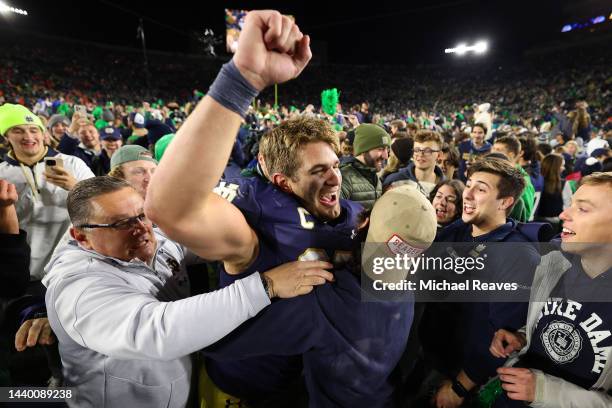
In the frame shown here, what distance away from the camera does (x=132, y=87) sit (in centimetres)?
3425

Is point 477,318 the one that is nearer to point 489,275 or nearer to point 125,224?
point 489,275

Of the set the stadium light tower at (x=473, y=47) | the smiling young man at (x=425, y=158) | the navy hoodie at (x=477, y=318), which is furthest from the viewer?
the stadium light tower at (x=473, y=47)

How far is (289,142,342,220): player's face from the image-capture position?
150 centimetres

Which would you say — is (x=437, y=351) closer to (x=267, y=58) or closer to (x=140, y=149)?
(x=267, y=58)

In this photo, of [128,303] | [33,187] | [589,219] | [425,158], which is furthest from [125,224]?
[425,158]

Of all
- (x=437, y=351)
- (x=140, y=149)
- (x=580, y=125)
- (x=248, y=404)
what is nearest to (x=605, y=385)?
(x=437, y=351)

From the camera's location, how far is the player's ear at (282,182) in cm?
153

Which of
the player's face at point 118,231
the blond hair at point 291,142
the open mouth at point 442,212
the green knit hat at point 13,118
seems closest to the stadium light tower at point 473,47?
the open mouth at point 442,212

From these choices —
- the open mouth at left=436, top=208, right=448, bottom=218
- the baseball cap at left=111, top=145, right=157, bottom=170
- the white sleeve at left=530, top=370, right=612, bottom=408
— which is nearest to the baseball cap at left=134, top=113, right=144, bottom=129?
the baseball cap at left=111, top=145, right=157, bottom=170

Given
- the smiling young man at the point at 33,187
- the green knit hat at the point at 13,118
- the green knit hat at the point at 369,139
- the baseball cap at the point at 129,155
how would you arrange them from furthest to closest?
the green knit hat at the point at 369,139, the green knit hat at the point at 13,118, the smiling young man at the point at 33,187, the baseball cap at the point at 129,155

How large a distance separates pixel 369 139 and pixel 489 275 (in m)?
2.31

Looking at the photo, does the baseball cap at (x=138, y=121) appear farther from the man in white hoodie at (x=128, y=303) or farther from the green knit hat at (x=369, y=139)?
the man in white hoodie at (x=128, y=303)

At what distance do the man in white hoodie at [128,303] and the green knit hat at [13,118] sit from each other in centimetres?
242

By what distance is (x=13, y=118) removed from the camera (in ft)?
10.7
